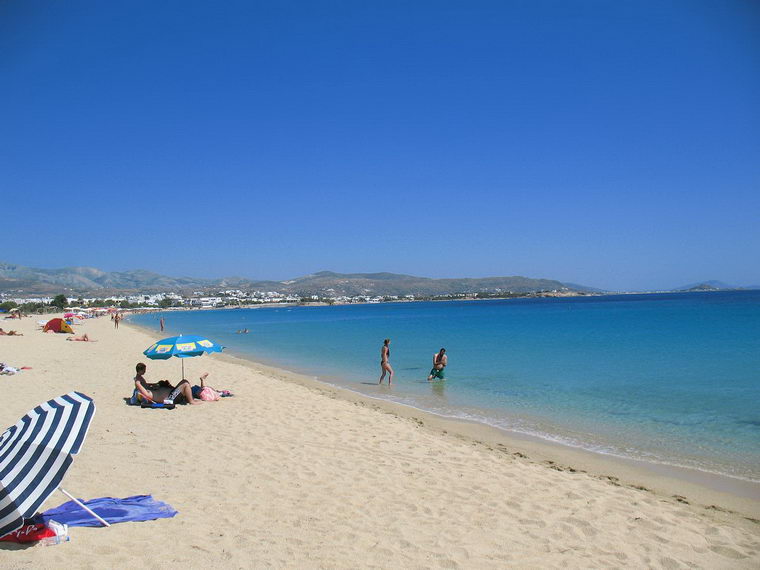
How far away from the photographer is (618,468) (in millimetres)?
7785

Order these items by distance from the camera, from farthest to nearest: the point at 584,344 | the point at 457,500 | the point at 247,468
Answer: the point at 584,344, the point at 247,468, the point at 457,500

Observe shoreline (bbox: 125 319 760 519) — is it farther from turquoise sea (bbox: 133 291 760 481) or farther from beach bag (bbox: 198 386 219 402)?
beach bag (bbox: 198 386 219 402)

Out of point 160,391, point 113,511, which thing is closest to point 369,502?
point 113,511

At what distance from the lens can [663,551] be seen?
4605 millimetres

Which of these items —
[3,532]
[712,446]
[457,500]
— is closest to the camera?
[3,532]

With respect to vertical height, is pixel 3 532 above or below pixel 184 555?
above

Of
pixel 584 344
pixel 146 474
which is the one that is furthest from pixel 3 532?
pixel 584 344

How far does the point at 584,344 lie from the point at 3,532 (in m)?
29.4

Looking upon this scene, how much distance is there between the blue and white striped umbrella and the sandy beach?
0.40 meters

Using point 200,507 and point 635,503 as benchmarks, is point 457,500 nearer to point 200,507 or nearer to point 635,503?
point 635,503

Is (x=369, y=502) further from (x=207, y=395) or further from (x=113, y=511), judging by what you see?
(x=207, y=395)

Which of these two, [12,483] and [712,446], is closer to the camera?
[12,483]

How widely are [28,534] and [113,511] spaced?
0.78 metres

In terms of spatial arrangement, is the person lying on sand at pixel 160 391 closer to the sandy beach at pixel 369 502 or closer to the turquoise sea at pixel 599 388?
the sandy beach at pixel 369 502
